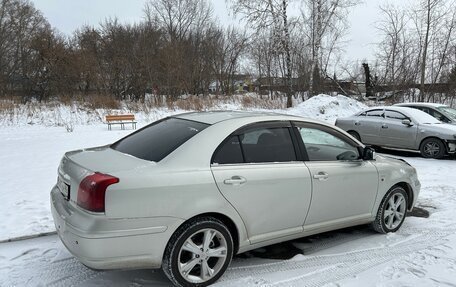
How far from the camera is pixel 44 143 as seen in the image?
38.4 ft

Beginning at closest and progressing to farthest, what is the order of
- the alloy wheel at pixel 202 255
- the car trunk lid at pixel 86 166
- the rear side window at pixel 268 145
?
the car trunk lid at pixel 86 166 → the alloy wheel at pixel 202 255 → the rear side window at pixel 268 145

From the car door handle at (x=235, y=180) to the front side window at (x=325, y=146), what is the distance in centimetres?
100

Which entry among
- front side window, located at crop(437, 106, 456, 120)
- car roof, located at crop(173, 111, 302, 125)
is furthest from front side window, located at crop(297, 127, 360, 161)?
front side window, located at crop(437, 106, 456, 120)

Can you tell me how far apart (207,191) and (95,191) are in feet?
3.01

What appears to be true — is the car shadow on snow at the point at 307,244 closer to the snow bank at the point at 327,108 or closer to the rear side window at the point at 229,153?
the rear side window at the point at 229,153

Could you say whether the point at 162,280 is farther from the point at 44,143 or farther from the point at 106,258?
the point at 44,143

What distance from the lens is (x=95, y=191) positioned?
301 centimetres

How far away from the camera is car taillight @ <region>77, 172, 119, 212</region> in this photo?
9.84 ft

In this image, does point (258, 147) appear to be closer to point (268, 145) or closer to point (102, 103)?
point (268, 145)

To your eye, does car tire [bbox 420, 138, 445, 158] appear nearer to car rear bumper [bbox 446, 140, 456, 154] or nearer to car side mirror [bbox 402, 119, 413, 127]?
car rear bumper [bbox 446, 140, 456, 154]

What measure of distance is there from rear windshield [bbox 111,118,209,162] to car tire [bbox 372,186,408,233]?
2588 millimetres

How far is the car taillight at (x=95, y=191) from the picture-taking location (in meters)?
3.00

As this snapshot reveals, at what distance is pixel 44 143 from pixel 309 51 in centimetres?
2096

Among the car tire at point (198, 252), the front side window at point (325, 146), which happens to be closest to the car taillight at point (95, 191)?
the car tire at point (198, 252)
